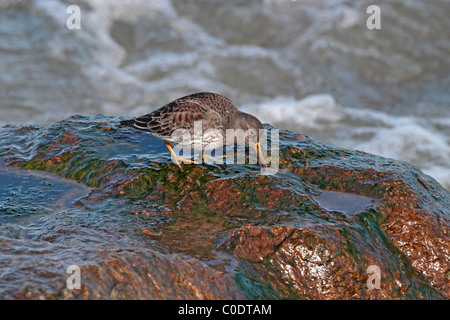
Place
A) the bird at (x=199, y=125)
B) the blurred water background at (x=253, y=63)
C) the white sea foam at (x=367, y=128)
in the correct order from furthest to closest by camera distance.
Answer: the blurred water background at (x=253, y=63) < the white sea foam at (x=367, y=128) < the bird at (x=199, y=125)

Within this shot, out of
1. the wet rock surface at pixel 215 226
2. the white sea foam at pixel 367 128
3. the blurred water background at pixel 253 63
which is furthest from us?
the blurred water background at pixel 253 63

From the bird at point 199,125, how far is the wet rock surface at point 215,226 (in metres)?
0.30

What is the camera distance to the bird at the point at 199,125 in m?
5.64

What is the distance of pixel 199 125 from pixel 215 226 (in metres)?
1.73

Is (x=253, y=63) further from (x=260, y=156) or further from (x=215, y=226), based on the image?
(x=215, y=226)

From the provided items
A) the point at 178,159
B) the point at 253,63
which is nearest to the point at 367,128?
the point at 253,63

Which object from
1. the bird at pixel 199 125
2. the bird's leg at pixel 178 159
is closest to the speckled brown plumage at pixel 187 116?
the bird at pixel 199 125

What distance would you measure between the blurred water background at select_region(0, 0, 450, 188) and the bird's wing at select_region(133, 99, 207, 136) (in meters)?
7.17

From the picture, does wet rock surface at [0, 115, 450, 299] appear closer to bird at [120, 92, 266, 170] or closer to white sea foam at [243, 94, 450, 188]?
bird at [120, 92, 266, 170]

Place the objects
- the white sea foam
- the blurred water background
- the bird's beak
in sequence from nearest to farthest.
A: the bird's beak < the white sea foam < the blurred water background

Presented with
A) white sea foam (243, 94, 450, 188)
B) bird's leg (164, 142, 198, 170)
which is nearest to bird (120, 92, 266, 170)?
bird's leg (164, 142, 198, 170)

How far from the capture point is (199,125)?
5664 mm

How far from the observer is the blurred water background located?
42.5ft

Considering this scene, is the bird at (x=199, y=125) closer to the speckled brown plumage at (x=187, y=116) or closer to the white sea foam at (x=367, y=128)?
the speckled brown plumage at (x=187, y=116)
